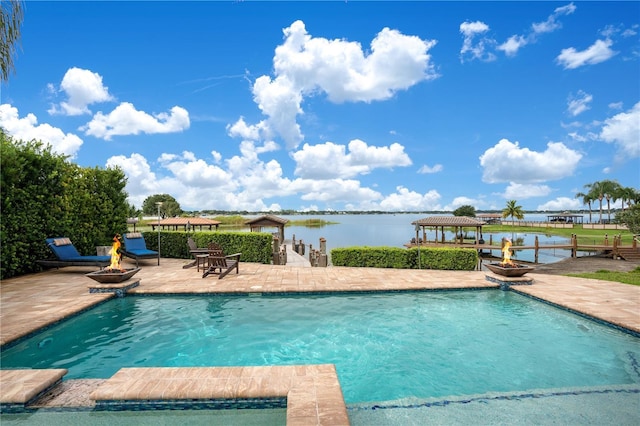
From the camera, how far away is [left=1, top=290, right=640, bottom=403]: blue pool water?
471 centimetres

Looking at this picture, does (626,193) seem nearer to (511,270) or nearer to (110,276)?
(511,270)

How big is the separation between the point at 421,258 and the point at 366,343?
7.69 m

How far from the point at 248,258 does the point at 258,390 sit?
11.0 metres

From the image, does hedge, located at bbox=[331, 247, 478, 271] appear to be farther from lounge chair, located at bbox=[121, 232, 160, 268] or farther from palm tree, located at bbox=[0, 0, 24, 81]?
palm tree, located at bbox=[0, 0, 24, 81]

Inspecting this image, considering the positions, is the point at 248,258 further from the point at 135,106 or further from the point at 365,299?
the point at 135,106

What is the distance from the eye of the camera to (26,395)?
346 centimetres

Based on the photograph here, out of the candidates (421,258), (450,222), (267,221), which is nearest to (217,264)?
(421,258)

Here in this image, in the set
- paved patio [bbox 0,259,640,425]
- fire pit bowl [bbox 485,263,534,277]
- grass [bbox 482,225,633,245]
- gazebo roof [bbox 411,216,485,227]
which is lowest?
grass [bbox 482,225,633,245]

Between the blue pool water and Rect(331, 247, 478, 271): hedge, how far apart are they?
4.47 metres

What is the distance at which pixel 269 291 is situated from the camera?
8688 mm

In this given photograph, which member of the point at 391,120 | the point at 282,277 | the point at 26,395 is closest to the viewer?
the point at 26,395

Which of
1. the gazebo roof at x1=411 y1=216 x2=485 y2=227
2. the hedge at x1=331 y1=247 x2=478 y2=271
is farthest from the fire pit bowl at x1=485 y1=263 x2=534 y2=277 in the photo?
the gazebo roof at x1=411 y1=216 x2=485 y2=227

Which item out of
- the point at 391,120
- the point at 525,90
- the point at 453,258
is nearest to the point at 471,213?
the point at 391,120

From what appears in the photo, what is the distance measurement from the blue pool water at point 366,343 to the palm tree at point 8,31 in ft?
17.2
